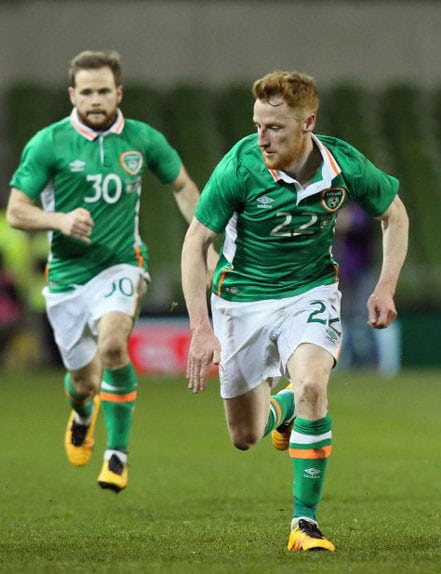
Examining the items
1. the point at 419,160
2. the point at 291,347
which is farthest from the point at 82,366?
the point at 419,160

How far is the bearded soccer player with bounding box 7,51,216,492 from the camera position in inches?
310

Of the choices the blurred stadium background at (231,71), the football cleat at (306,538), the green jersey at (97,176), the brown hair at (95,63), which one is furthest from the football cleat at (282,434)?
the blurred stadium background at (231,71)

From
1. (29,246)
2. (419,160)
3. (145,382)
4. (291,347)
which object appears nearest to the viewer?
(291,347)

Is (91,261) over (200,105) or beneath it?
over

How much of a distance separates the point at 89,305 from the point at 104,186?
700 millimetres

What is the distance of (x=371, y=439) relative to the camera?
10.7m

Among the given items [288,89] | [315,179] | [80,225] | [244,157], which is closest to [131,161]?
[80,225]

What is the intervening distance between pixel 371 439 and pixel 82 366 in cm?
305

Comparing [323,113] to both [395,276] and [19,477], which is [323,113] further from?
[395,276]

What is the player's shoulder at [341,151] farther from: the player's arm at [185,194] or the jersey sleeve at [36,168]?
the jersey sleeve at [36,168]

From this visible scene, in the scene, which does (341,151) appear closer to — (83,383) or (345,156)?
(345,156)

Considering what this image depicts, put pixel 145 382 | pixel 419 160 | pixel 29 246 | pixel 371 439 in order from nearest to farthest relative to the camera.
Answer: pixel 371 439, pixel 145 382, pixel 29 246, pixel 419 160

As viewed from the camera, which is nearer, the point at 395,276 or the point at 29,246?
the point at 395,276

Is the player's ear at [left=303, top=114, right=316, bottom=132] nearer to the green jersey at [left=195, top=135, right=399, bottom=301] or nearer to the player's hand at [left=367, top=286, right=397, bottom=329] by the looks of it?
the green jersey at [left=195, top=135, right=399, bottom=301]
